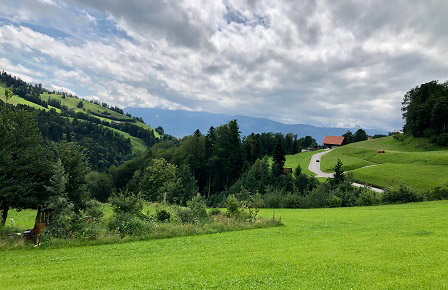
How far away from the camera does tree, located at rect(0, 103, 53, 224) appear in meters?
20.3

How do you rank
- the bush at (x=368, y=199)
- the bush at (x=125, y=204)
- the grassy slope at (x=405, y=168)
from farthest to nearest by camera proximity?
the grassy slope at (x=405, y=168), the bush at (x=368, y=199), the bush at (x=125, y=204)

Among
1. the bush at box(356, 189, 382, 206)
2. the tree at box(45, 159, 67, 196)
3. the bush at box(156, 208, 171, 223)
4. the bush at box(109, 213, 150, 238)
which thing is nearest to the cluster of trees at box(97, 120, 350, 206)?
the bush at box(356, 189, 382, 206)

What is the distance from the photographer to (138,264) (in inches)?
497

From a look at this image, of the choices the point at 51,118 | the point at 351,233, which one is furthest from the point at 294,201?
the point at 51,118

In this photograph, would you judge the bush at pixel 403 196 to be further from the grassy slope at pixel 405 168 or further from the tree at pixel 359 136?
the tree at pixel 359 136

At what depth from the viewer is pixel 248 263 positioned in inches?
487

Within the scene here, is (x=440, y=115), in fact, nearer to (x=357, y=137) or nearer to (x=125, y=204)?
(x=357, y=137)

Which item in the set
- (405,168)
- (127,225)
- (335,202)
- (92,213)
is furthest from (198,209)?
(405,168)

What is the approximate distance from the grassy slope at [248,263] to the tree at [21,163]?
6640 mm

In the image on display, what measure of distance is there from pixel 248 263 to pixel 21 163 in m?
19.8

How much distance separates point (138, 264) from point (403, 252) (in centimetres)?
1276

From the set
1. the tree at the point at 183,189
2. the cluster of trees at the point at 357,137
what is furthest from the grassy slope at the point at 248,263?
the cluster of trees at the point at 357,137

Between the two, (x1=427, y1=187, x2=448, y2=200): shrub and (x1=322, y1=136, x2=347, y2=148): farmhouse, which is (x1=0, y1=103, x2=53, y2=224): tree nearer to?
(x1=427, y1=187, x2=448, y2=200): shrub

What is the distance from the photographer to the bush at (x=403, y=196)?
139 ft
